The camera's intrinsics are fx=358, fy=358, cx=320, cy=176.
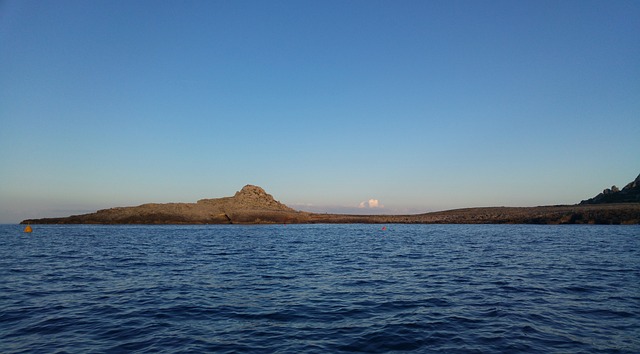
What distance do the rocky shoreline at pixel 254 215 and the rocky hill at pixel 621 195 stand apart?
2212 millimetres

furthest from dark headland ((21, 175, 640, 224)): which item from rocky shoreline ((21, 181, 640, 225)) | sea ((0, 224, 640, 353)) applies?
sea ((0, 224, 640, 353))

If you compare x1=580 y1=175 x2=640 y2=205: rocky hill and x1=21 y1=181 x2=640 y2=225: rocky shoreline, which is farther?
x1=580 y1=175 x2=640 y2=205: rocky hill

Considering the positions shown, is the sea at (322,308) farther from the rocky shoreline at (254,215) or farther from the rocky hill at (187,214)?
the rocky hill at (187,214)

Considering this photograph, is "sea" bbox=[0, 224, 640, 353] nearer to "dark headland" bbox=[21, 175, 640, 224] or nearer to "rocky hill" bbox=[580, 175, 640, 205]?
"dark headland" bbox=[21, 175, 640, 224]

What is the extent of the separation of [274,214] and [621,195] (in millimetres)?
124407

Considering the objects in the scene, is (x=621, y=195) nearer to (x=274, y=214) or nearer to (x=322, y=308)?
(x=274, y=214)

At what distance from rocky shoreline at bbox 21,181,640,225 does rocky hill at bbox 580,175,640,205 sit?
2212 mm

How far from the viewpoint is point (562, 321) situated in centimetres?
1276

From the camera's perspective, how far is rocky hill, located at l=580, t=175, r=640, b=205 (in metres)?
117

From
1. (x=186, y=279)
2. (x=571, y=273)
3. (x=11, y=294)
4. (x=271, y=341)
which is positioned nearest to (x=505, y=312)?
(x=271, y=341)

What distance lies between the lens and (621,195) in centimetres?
12306

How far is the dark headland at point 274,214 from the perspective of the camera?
108 m

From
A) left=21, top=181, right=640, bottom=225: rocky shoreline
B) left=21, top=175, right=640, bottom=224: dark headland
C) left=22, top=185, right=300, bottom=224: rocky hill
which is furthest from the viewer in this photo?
left=22, top=185, right=300, bottom=224: rocky hill

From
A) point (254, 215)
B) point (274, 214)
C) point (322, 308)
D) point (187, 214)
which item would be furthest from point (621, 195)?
point (187, 214)
